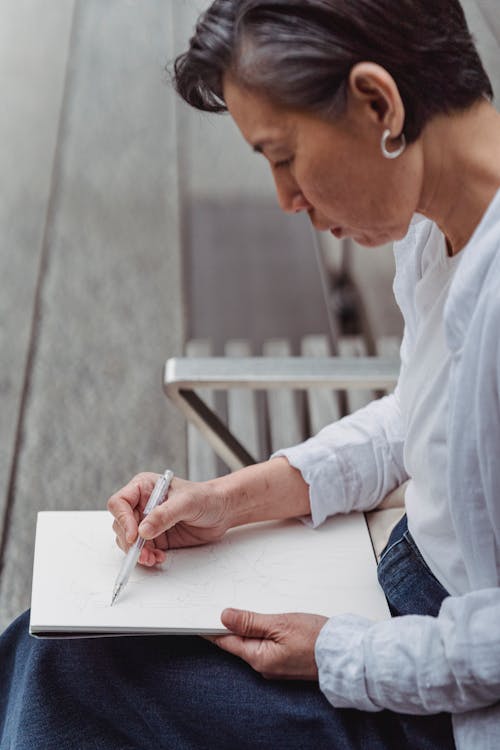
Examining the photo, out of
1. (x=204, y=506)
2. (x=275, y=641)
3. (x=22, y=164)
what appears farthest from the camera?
(x=22, y=164)

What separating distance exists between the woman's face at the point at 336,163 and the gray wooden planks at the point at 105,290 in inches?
53.5

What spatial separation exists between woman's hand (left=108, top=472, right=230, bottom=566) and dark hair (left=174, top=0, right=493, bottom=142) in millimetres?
498

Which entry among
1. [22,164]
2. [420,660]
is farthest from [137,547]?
[22,164]

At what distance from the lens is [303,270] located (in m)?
3.21

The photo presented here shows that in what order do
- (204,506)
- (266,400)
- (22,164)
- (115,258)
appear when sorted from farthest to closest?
(22,164) < (115,258) < (266,400) < (204,506)

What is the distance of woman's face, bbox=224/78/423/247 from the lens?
2.90 ft

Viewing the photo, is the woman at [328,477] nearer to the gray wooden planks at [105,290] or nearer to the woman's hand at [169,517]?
the woman's hand at [169,517]

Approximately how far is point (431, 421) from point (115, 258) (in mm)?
2256

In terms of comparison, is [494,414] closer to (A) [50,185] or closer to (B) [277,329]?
(B) [277,329]

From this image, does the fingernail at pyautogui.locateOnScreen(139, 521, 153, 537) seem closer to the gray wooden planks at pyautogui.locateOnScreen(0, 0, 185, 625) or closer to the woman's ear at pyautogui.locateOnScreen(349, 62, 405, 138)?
the woman's ear at pyautogui.locateOnScreen(349, 62, 405, 138)

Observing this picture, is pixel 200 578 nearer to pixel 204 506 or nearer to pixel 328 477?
pixel 204 506

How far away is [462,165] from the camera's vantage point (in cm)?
95

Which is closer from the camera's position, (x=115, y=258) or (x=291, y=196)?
(x=291, y=196)

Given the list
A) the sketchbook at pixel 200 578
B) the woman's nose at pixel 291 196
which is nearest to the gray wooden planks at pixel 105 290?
the sketchbook at pixel 200 578
